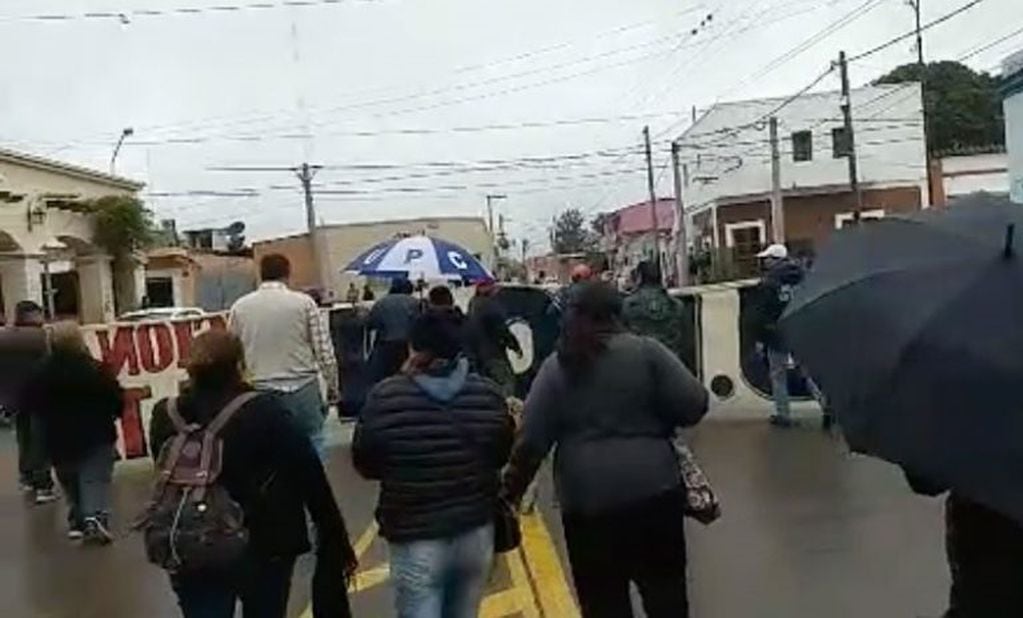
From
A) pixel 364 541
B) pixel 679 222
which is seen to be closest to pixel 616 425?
pixel 364 541

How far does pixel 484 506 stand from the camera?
18.6ft

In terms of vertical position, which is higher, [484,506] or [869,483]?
[484,506]

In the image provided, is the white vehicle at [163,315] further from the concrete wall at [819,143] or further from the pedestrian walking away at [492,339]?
the concrete wall at [819,143]

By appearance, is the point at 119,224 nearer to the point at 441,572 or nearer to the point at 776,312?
the point at 776,312

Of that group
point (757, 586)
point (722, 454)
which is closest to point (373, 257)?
point (722, 454)

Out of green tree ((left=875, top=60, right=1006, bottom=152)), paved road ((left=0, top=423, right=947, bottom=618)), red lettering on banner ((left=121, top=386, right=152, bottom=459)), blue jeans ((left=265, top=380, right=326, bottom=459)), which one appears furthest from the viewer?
green tree ((left=875, top=60, right=1006, bottom=152))

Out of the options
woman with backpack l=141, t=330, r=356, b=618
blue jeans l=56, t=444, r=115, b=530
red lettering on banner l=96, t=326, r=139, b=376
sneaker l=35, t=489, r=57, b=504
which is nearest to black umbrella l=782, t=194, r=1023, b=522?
woman with backpack l=141, t=330, r=356, b=618

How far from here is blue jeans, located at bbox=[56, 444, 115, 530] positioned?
1168 cm

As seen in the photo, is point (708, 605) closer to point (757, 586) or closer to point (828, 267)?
point (757, 586)

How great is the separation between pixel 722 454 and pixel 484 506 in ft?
27.2

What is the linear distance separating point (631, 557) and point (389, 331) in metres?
8.31

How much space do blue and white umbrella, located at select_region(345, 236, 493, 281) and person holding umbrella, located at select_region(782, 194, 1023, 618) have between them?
1274cm

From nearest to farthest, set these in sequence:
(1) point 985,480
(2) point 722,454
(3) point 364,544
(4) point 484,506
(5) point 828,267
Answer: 1. (1) point 985,480
2. (5) point 828,267
3. (4) point 484,506
4. (3) point 364,544
5. (2) point 722,454

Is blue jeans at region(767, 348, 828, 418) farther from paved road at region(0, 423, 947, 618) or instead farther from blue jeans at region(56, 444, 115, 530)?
blue jeans at region(56, 444, 115, 530)
